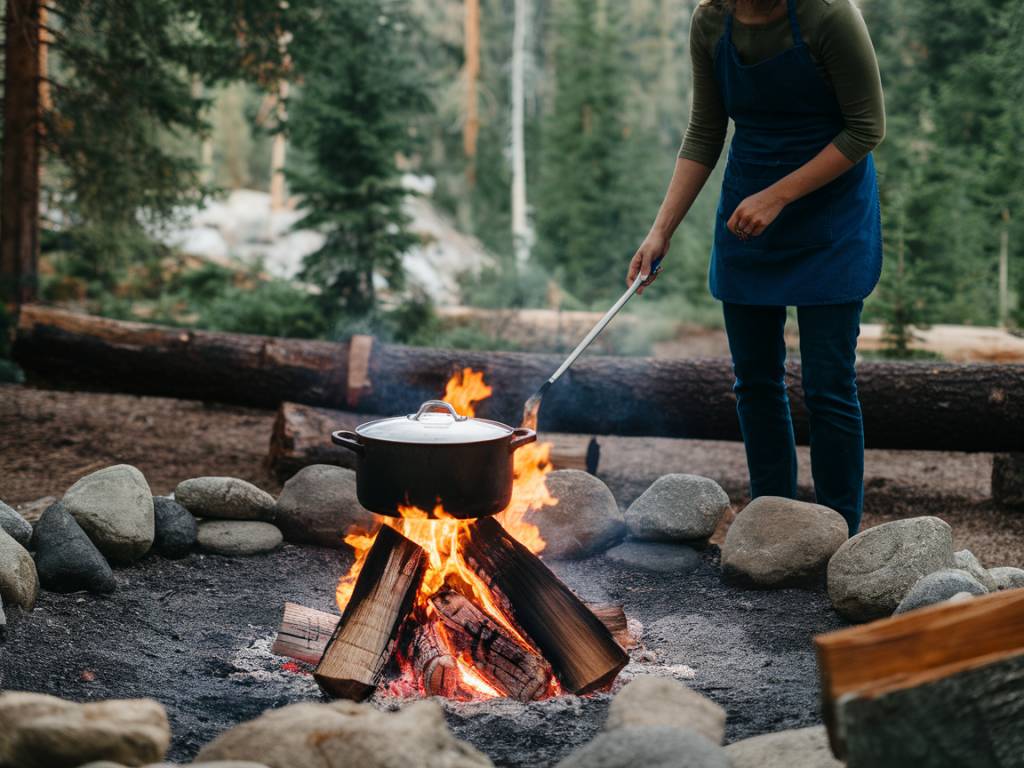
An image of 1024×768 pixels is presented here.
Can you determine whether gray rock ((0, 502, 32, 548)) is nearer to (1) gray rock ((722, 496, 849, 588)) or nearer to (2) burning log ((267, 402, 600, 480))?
(2) burning log ((267, 402, 600, 480))

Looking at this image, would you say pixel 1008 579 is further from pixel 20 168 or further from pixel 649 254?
pixel 20 168

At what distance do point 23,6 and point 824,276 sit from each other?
19.7 feet

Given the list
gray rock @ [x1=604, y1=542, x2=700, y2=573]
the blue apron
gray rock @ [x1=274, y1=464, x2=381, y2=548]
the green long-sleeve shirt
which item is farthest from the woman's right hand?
gray rock @ [x1=274, y1=464, x2=381, y2=548]

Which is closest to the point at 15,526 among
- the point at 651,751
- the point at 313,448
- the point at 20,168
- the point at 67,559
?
the point at 67,559

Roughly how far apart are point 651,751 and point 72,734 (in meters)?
1.02

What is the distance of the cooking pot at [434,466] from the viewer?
2600 mm

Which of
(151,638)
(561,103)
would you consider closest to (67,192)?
(151,638)

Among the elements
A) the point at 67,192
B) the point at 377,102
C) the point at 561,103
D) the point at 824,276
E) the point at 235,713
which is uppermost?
the point at 561,103

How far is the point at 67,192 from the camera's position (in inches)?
311

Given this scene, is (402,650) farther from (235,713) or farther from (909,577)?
(909,577)

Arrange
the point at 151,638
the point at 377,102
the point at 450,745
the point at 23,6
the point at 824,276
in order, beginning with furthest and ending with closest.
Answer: the point at 377,102 → the point at 23,6 → the point at 824,276 → the point at 151,638 → the point at 450,745

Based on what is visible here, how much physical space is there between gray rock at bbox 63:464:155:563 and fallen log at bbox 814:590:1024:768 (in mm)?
2490

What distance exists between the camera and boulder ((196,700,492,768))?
1700mm

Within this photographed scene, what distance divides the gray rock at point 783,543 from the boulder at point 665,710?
1.31 meters
